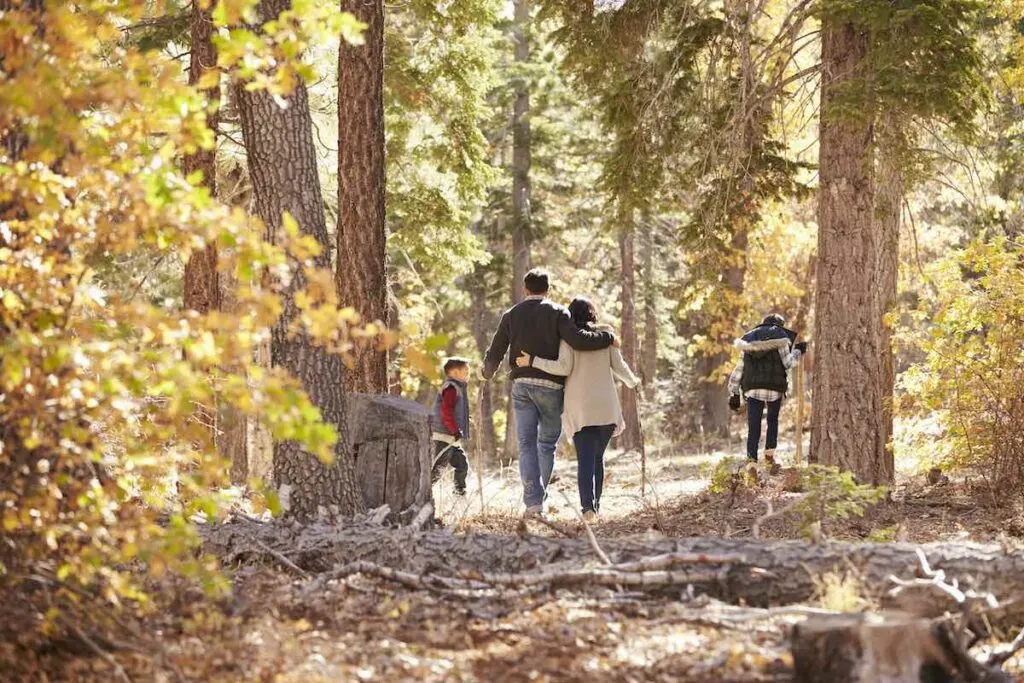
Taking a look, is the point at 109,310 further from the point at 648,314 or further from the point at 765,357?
the point at 648,314

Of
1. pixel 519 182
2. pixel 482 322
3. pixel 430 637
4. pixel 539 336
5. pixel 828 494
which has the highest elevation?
pixel 519 182

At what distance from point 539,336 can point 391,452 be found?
169 centimetres

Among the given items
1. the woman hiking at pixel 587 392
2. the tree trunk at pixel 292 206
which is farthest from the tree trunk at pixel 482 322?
the tree trunk at pixel 292 206

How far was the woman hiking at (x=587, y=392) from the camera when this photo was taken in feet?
27.2

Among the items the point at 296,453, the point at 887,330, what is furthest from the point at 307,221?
the point at 887,330

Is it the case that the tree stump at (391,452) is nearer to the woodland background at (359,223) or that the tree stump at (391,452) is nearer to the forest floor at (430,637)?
the woodland background at (359,223)

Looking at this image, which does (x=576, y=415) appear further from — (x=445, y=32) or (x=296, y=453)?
(x=445, y=32)

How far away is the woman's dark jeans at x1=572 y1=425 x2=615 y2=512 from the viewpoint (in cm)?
838

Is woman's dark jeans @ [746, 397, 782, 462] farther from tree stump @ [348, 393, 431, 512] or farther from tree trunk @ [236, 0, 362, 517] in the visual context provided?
tree trunk @ [236, 0, 362, 517]

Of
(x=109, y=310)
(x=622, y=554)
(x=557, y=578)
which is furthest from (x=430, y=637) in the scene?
(x=109, y=310)

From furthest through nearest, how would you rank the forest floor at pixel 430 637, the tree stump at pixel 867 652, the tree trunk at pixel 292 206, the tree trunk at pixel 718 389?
the tree trunk at pixel 718 389, the tree trunk at pixel 292 206, the forest floor at pixel 430 637, the tree stump at pixel 867 652

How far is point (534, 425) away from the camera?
8594 mm

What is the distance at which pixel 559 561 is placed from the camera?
5.25 meters

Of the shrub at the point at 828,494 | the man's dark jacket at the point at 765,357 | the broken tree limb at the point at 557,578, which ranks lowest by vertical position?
the broken tree limb at the point at 557,578
